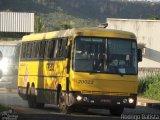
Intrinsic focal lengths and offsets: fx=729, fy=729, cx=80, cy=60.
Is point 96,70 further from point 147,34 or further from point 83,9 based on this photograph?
point 83,9

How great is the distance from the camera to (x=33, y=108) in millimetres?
29516

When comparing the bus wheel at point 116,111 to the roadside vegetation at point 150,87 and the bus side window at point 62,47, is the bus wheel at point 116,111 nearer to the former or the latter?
the bus side window at point 62,47

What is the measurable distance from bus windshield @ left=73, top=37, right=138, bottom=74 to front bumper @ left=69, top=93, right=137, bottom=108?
85cm

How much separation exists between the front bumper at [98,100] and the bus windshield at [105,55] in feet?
2.80

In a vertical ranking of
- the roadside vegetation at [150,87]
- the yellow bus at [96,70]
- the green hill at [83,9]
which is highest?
the green hill at [83,9]

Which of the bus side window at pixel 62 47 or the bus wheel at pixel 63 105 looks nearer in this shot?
the bus wheel at pixel 63 105

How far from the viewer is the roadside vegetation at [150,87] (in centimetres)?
3884

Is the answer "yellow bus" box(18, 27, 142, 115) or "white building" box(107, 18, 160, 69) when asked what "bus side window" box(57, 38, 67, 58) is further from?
"white building" box(107, 18, 160, 69)

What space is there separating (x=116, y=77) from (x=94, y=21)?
112 metres

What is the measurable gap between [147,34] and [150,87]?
14.2 metres

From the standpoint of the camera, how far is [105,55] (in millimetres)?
24594

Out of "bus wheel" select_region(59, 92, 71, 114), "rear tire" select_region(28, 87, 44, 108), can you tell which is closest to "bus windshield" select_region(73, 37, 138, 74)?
"bus wheel" select_region(59, 92, 71, 114)

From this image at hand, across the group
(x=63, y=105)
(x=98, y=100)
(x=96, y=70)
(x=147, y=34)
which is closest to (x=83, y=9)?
(x=147, y=34)

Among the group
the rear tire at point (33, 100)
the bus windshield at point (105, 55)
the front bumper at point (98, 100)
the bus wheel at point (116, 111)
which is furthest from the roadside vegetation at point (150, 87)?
the front bumper at point (98, 100)
